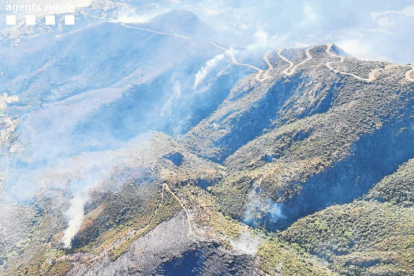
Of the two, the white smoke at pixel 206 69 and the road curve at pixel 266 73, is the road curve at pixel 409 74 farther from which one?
the white smoke at pixel 206 69

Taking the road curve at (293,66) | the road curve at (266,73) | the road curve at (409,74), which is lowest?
the road curve at (266,73)

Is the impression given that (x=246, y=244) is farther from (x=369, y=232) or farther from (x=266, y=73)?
(x=266, y=73)

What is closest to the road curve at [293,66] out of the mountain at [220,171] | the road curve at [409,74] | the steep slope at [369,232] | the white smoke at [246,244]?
the mountain at [220,171]

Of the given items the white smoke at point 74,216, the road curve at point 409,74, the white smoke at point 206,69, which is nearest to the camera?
the white smoke at point 74,216

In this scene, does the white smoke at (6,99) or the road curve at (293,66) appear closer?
the road curve at (293,66)

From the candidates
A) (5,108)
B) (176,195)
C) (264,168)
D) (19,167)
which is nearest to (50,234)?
(176,195)

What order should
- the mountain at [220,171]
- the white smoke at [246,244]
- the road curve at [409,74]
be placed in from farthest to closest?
the road curve at [409,74] < the white smoke at [246,244] < the mountain at [220,171]

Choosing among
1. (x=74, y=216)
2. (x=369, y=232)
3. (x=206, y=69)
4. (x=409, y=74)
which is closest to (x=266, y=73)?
(x=206, y=69)
